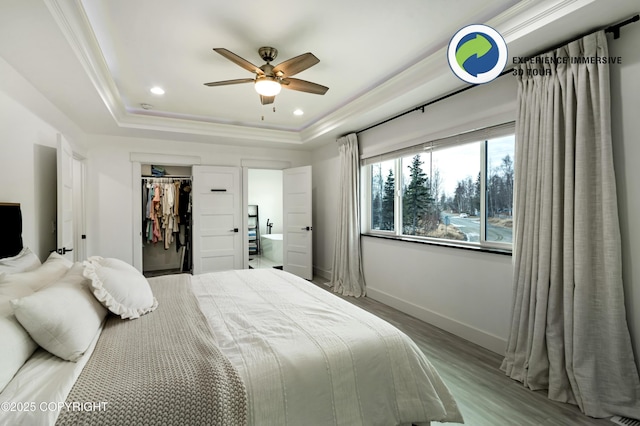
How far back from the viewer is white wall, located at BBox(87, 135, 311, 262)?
4270mm

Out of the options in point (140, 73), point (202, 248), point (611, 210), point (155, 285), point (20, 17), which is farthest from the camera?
point (202, 248)

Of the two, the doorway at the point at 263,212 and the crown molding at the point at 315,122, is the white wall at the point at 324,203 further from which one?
the doorway at the point at 263,212

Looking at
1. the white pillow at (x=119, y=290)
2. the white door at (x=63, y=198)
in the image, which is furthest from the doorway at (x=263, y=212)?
the white pillow at (x=119, y=290)

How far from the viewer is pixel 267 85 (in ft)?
8.07

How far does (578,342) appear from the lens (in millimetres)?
1854

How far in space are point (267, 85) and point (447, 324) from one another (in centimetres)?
286

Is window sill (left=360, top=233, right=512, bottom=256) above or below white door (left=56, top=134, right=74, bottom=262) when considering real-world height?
below

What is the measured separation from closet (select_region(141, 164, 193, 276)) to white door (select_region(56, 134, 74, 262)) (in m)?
2.30

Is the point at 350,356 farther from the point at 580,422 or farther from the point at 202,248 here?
the point at 202,248

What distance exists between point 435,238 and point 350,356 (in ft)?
7.83

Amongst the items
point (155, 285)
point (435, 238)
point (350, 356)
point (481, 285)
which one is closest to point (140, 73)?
point (155, 285)

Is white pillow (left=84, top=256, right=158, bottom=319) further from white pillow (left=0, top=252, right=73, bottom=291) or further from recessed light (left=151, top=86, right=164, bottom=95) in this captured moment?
recessed light (left=151, top=86, right=164, bottom=95)

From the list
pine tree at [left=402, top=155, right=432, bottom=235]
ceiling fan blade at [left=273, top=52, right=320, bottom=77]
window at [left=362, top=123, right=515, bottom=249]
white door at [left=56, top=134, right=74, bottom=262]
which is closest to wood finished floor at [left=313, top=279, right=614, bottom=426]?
window at [left=362, top=123, right=515, bottom=249]

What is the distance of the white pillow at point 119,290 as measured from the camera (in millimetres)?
1552
